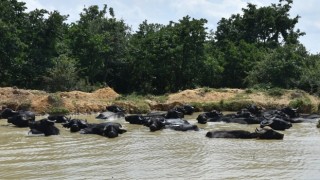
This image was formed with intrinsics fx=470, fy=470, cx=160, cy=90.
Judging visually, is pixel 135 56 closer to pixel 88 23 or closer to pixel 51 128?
pixel 88 23

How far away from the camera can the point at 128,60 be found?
36938 millimetres

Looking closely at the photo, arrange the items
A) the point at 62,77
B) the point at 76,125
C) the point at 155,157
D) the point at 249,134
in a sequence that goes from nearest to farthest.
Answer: the point at 155,157 < the point at 249,134 < the point at 76,125 < the point at 62,77

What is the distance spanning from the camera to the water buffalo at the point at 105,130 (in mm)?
14648

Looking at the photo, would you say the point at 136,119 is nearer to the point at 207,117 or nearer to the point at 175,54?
the point at 207,117

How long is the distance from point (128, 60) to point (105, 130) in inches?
883

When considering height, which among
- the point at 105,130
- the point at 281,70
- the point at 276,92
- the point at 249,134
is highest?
the point at 281,70

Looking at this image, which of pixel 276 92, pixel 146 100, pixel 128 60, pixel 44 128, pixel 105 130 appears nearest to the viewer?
pixel 105 130

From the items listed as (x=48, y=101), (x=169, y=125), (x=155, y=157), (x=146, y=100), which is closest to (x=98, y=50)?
(x=146, y=100)

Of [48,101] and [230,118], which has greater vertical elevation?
[48,101]

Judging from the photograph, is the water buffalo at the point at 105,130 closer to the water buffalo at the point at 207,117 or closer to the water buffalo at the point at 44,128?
the water buffalo at the point at 44,128

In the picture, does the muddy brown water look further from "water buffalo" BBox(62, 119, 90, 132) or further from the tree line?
the tree line

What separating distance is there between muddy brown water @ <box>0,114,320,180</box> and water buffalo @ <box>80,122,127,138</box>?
0.23 metres

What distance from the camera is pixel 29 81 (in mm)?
33469

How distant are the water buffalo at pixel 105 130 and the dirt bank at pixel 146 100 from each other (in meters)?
8.60
